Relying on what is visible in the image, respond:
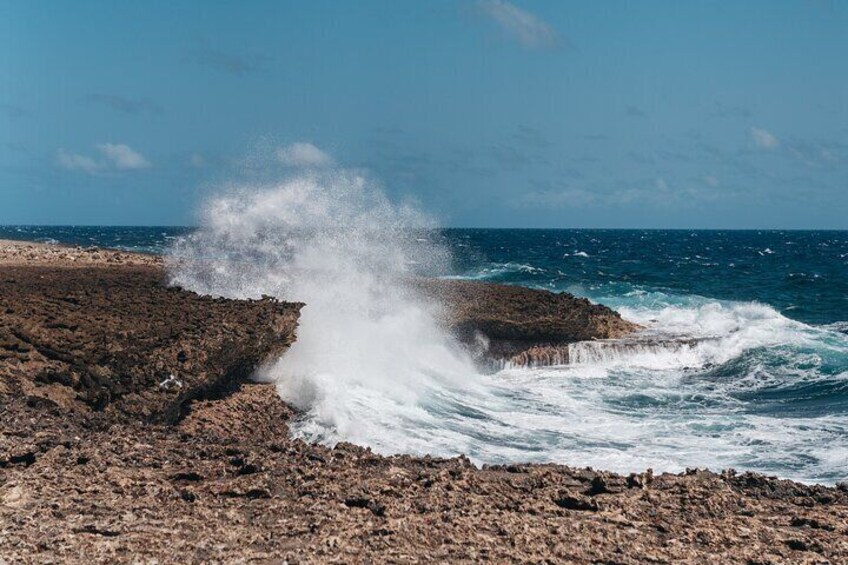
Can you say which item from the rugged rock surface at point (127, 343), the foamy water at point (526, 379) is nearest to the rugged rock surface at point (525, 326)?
the foamy water at point (526, 379)

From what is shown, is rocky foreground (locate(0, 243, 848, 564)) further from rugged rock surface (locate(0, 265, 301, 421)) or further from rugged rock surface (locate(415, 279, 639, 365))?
rugged rock surface (locate(415, 279, 639, 365))

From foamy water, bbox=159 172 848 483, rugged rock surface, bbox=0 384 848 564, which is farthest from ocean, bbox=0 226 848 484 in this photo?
rugged rock surface, bbox=0 384 848 564

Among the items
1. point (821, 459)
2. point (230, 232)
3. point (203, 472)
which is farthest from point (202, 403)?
point (230, 232)

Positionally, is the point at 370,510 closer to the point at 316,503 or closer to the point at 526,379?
the point at 316,503

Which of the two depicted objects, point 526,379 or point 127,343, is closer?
point 127,343

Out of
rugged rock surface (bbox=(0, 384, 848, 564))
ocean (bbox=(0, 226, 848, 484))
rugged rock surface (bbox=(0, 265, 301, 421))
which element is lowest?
ocean (bbox=(0, 226, 848, 484))

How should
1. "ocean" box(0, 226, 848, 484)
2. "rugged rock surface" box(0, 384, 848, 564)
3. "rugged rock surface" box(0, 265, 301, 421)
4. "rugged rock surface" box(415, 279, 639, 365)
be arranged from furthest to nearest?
A: "rugged rock surface" box(415, 279, 639, 365), "ocean" box(0, 226, 848, 484), "rugged rock surface" box(0, 265, 301, 421), "rugged rock surface" box(0, 384, 848, 564)

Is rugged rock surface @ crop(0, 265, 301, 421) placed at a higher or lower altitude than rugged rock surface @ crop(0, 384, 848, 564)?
higher

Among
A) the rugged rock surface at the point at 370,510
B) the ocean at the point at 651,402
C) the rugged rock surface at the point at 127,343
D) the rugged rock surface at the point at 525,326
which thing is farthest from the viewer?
the rugged rock surface at the point at 525,326

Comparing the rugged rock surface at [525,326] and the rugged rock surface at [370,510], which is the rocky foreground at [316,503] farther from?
the rugged rock surface at [525,326]

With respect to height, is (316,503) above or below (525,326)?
below

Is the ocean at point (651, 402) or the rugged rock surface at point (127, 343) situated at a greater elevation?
the rugged rock surface at point (127, 343)

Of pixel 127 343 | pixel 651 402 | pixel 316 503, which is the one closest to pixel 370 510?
pixel 316 503

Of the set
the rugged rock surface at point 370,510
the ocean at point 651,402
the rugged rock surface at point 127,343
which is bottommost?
the ocean at point 651,402
